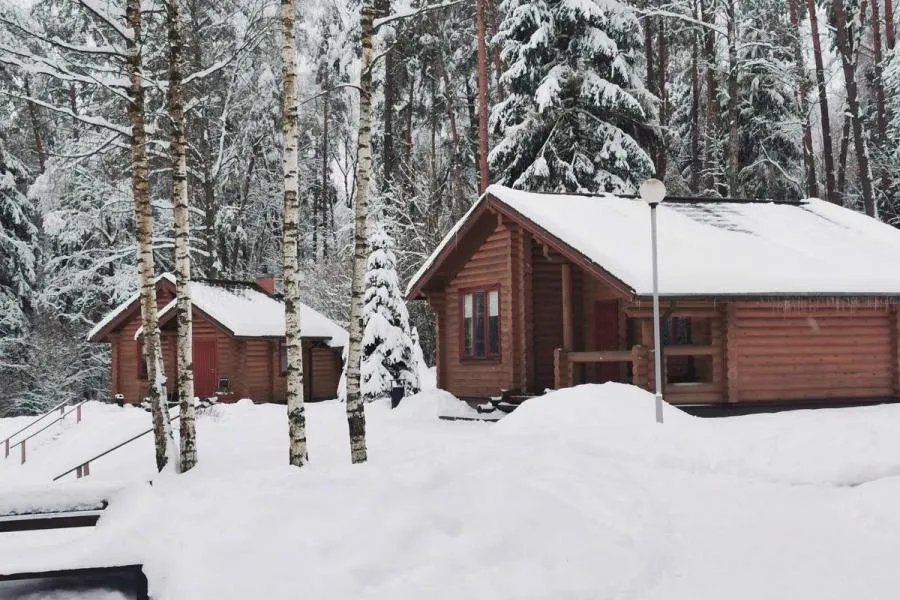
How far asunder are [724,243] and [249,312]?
687 inches

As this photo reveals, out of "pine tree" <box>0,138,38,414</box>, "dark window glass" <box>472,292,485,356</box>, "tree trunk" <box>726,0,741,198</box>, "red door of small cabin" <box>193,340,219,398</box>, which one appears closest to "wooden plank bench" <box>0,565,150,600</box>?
"dark window glass" <box>472,292,485,356</box>

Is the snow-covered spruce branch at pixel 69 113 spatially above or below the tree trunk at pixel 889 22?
below

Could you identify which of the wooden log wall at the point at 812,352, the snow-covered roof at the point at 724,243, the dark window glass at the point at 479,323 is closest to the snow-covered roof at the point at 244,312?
the snow-covered roof at the point at 724,243

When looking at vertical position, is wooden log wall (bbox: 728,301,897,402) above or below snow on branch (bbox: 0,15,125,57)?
below

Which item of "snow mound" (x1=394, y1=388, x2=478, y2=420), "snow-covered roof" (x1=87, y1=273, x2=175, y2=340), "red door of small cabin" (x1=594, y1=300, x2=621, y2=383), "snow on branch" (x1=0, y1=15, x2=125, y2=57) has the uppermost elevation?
"snow on branch" (x1=0, y1=15, x2=125, y2=57)

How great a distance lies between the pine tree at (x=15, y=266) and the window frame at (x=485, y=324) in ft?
69.6

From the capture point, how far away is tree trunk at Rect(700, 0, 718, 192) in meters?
31.5

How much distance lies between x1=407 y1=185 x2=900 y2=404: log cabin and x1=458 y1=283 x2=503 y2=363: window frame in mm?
35

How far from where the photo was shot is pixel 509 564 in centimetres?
657

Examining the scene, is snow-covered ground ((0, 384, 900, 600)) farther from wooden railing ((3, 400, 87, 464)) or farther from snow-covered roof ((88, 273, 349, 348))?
snow-covered roof ((88, 273, 349, 348))

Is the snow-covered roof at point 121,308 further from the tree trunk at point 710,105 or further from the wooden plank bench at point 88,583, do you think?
the wooden plank bench at point 88,583

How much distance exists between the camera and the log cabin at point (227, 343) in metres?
29.3

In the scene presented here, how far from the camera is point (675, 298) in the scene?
613 inches

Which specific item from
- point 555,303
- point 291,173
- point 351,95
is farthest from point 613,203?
point 351,95
